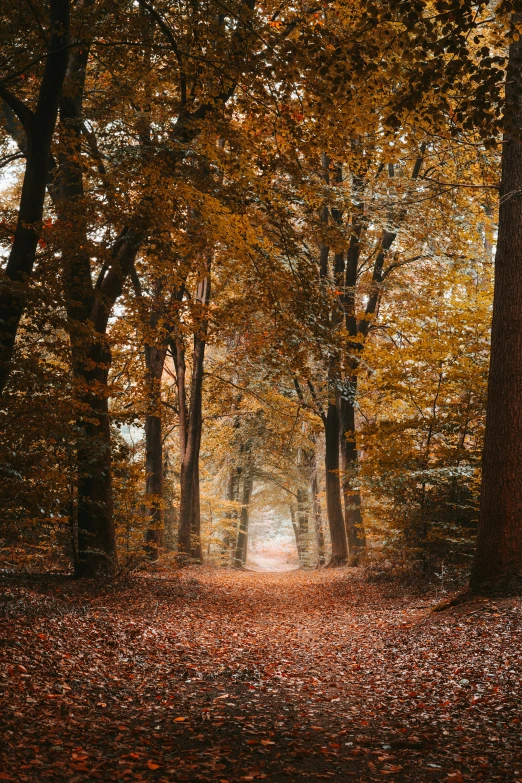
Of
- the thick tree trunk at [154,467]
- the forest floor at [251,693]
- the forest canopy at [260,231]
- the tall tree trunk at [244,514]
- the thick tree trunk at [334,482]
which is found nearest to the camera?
the forest floor at [251,693]

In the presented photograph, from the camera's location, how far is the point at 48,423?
287 inches

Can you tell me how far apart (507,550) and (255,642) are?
3388 millimetres

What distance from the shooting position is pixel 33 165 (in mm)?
7426

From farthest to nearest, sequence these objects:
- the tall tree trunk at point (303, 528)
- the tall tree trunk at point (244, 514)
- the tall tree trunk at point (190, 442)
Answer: the tall tree trunk at point (303, 528), the tall tree trunk at point (244, 514), the tall tree trunk at point (190, 442)

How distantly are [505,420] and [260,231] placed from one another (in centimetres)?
429

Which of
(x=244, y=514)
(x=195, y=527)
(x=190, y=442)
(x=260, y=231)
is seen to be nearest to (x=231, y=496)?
(x=244, y=514)

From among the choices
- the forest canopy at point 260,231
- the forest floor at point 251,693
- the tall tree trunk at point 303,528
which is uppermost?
the forest canopy at point 260,231

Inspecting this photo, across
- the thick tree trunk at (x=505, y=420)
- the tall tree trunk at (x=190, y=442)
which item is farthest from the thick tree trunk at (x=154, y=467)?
the thick tree trunk at (x=505, y=420)

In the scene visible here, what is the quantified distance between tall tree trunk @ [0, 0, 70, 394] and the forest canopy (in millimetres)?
23

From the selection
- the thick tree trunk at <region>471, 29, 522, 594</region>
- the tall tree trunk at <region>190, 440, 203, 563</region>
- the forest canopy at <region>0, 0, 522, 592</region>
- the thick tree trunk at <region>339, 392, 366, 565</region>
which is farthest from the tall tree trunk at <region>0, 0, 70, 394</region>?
the tall tree trunk at <region>190, 440, 203, 563</region>

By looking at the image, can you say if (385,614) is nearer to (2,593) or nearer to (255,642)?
(255,642)

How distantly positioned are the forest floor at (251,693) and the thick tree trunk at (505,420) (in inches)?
26.9

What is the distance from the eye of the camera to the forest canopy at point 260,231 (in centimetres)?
682

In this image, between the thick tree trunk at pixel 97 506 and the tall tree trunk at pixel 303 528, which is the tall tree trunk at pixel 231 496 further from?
the thick tree trunk at pixel 97 506
